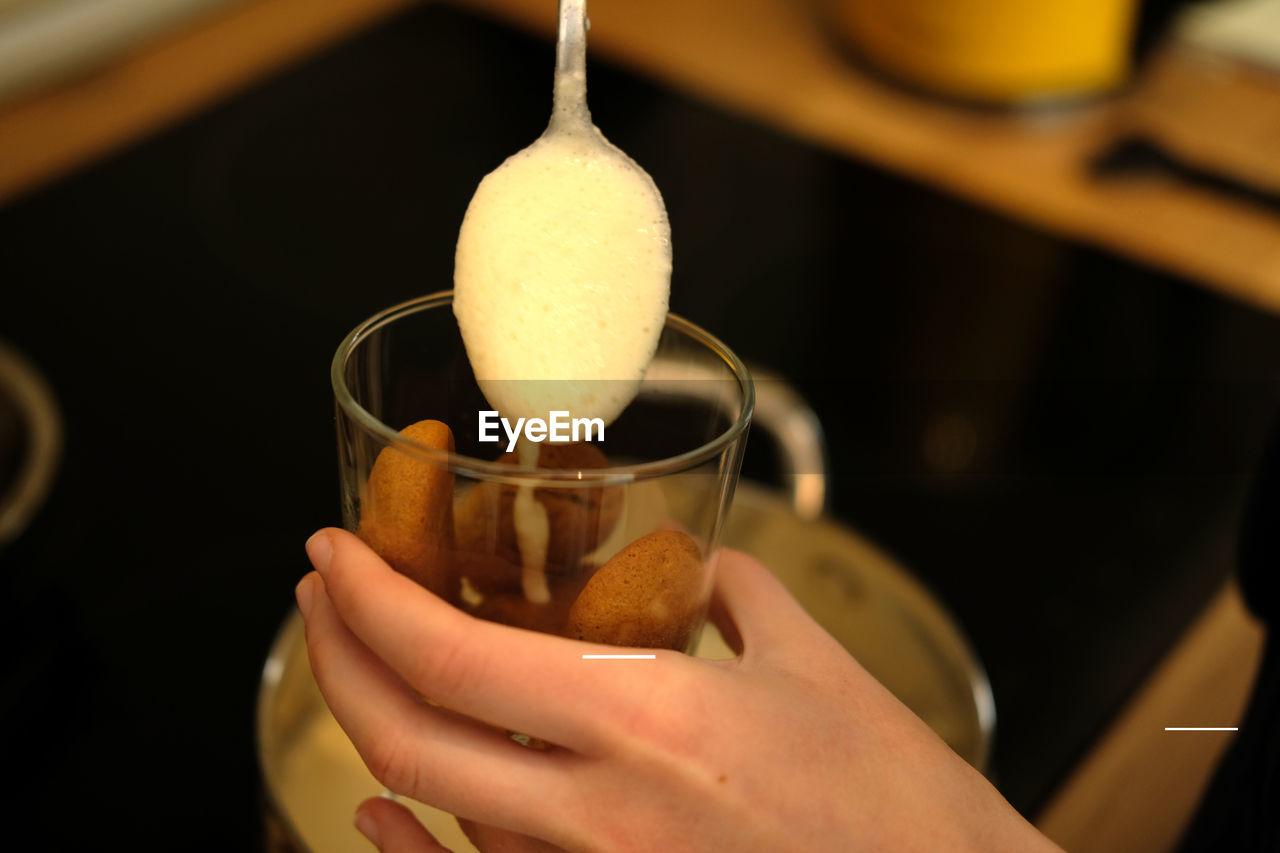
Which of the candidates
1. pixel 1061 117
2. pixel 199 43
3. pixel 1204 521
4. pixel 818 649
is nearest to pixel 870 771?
pixel 818 649

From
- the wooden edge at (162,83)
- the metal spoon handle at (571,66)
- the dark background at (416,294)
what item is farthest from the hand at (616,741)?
the wooden edge at (162,83)

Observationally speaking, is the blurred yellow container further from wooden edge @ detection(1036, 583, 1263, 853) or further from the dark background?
wooden edge @ detection(1036, 583, 1263, 853)

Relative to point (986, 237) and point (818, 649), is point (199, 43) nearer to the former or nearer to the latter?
point (986, 237)

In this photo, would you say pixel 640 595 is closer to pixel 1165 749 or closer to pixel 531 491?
pixel 531 491

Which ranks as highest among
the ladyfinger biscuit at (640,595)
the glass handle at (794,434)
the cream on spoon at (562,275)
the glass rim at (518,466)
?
the cream on spoon at (562,275)

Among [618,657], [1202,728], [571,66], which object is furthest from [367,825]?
[1202,728]

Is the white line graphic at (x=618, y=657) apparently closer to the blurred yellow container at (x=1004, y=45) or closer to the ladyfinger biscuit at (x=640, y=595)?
the ladyfinger biscuit at (x=640, y=595)
